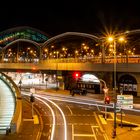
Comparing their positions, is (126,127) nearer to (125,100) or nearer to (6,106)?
(125,100)

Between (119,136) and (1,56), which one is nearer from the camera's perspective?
(119,136)

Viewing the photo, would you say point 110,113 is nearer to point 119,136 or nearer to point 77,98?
point 119,136

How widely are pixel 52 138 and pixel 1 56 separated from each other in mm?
113737

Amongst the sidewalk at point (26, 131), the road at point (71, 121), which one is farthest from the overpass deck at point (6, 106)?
the road at point (71, 121)

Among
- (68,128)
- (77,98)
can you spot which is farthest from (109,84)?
(68,128)

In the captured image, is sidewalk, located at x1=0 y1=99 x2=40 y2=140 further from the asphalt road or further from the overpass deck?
the overpass deck

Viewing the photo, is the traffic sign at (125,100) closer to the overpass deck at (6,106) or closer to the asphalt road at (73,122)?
the asphalt road at (73,122)

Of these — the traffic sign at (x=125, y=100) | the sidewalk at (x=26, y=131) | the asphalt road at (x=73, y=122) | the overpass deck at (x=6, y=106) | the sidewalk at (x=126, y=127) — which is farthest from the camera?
the overpass deck at (x=6, y=106)

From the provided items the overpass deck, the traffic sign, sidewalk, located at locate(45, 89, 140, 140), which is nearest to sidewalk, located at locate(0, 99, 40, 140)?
the overpass deck

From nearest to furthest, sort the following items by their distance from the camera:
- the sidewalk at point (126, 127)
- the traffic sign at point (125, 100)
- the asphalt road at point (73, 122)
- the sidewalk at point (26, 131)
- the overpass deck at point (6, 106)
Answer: the sidewalk at point (26, 131) → the sidewalk at point (126, 127) → the asphalt road at point (73, 122) → the traffic sign at point (125, 100) → the overpass deck at point (6, 106)

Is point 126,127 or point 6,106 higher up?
point 6,106

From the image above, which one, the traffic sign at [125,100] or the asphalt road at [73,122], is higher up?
the traffic sign at [125,100]

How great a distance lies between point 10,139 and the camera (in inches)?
1309

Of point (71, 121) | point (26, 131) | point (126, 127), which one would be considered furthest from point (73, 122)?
point (26, 131)
